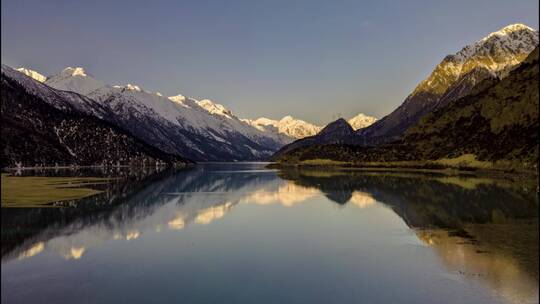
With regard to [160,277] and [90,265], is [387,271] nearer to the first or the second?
[160,277]

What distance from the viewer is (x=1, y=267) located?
50031 millimetres

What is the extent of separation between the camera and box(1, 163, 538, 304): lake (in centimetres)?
4281

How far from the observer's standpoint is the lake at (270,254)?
42.8 m

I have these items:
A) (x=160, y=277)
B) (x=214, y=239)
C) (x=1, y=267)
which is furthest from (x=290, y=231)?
(x=1, y=267)

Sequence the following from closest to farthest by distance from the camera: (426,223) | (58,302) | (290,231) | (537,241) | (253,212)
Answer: (58,302), (537,241), (290,231), (426,223), (253,212)

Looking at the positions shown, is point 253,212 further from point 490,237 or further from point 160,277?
point 160,277

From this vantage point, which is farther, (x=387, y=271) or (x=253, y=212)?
(x=253, y=212)

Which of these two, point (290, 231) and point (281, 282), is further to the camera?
point (290, 231)

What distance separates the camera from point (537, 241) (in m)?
63.8

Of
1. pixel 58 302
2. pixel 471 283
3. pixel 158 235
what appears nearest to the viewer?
pixel 58 302

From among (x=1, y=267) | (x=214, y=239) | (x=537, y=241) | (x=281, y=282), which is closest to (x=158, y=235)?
(x=214, y=239)

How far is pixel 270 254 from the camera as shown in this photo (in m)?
60.6

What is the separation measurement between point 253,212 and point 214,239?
3616cm

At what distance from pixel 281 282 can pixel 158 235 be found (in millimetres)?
33270
